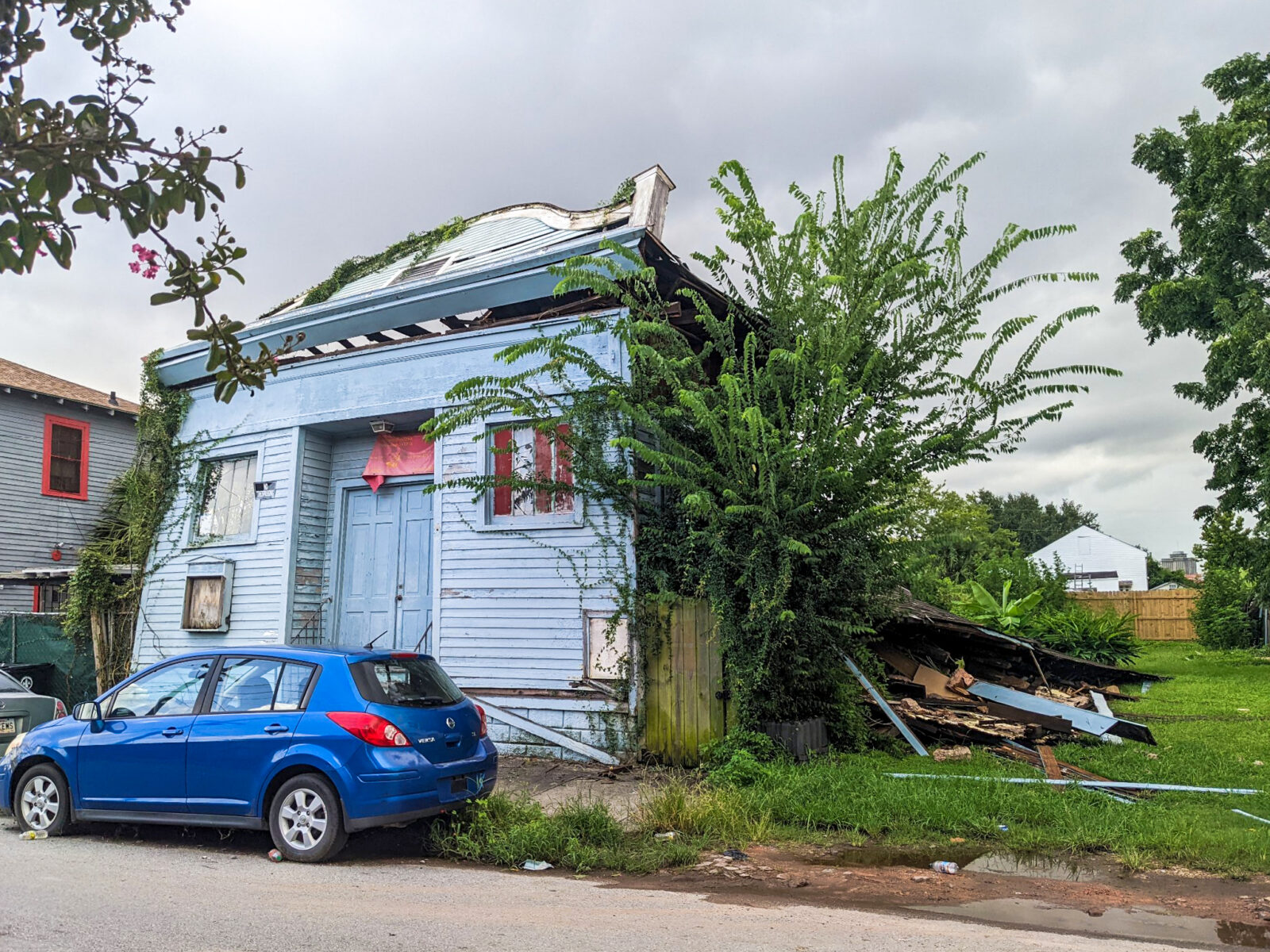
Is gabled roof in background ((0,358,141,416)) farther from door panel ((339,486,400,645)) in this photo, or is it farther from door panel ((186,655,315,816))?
door panel ((186,655,315,816))

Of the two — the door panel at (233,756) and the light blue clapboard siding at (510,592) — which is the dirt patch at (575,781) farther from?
the door panel at (233,756)

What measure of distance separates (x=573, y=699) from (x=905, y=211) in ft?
21.7

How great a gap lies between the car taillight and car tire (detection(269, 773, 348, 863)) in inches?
16.6

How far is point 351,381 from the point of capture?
12.7 m

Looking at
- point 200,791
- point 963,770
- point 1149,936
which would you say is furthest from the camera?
point 963,770

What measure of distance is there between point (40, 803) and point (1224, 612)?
Answer: 1149 inches

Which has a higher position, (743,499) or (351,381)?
(351,381)

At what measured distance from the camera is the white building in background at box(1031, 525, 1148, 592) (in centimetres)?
6012

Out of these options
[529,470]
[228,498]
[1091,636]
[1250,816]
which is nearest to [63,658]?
[228,498]

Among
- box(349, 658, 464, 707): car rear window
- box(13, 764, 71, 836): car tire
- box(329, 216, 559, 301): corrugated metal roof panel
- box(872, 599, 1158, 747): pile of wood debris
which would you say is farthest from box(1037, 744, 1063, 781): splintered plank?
box(329, 216, 559, 301): corrugated metal roof panel

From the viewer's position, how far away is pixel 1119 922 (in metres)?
5.04

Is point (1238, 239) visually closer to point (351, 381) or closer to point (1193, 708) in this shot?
point (1193, 708)

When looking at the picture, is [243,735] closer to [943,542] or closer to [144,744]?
[144,744]

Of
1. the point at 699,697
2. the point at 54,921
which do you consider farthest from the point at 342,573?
the point at 54,921
